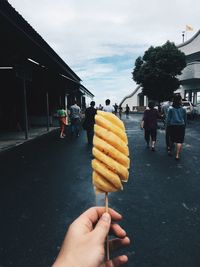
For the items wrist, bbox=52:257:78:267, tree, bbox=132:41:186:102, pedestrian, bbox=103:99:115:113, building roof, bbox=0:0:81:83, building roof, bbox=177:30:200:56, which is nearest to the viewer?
wrist, bbox=52:257:78:267

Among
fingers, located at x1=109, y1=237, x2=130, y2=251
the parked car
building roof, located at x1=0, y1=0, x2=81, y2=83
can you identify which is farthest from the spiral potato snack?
the parked car

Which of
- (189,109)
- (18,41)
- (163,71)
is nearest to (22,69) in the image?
(18,41)

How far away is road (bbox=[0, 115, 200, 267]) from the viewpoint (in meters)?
3.39

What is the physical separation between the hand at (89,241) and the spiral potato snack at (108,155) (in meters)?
0.16

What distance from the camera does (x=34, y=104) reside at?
25.2 metres

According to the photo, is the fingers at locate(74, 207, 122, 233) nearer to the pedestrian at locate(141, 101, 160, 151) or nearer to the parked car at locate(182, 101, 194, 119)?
the pedestrian at locate(141, 101, 160, 151)

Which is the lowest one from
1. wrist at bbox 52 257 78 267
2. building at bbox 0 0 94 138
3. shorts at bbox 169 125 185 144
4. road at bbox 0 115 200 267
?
road at bbox 0 115 200 267

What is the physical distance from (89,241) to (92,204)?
371 cm

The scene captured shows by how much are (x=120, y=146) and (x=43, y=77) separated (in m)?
17.4

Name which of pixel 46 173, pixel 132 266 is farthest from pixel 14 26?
pixel 132 266

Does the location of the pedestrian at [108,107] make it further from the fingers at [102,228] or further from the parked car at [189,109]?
the parked car at [189,109]

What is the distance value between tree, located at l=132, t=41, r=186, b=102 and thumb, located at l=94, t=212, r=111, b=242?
38836 mm

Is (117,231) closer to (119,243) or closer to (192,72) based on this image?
(119,243)

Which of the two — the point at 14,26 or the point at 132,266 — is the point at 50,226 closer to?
the point at 132,266
